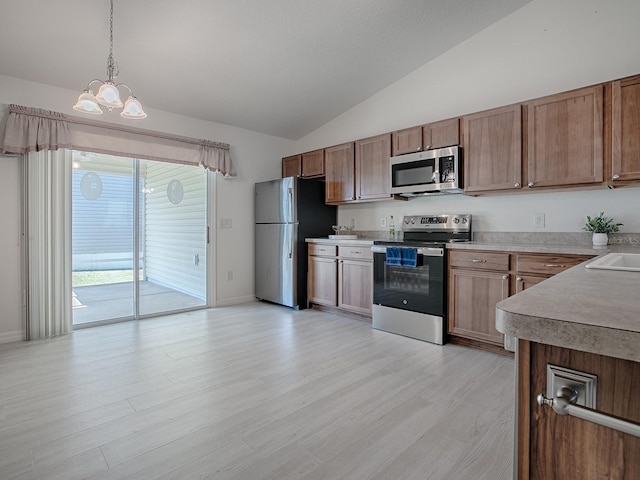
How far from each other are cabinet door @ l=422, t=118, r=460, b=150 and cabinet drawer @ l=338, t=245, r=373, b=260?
1225mm

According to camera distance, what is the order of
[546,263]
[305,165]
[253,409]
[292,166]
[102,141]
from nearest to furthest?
[253,409], [546,263], [102,141], [305,165], [292,166]

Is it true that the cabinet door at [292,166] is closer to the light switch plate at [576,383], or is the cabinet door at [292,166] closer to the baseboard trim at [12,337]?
the baseboard trim at [12,337]

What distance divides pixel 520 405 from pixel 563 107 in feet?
9.55

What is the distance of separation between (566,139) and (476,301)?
4.80 feet

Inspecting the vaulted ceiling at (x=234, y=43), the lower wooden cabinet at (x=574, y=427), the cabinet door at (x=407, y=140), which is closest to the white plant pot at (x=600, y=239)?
the cabinet door at (x=407, y=140)

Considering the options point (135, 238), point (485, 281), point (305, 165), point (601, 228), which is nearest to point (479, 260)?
point (485, 281)

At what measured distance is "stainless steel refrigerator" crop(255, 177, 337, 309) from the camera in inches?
175

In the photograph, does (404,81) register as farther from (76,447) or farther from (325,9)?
(76,447)

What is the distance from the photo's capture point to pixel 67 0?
2459 mm

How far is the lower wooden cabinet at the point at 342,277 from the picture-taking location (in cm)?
385

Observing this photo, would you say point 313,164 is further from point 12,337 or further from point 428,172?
point 12,337

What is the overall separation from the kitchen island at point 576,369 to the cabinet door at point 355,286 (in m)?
3.12

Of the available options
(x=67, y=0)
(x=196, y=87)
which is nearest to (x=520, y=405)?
(x=67, y=0)

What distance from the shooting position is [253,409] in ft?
6.60
